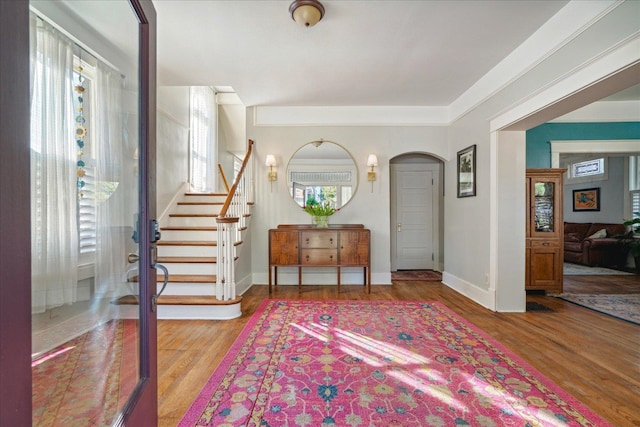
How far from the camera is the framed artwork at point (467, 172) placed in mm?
3545

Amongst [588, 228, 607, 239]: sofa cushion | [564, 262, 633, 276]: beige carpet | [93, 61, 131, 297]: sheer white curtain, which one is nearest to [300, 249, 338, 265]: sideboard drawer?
[93, 61, 131, 297]: sheer white curtain

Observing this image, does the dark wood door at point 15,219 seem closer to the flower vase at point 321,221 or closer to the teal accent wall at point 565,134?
the flower vase at point 321,221

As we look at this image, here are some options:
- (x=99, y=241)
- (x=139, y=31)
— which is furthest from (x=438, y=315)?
(x=139, y=31)

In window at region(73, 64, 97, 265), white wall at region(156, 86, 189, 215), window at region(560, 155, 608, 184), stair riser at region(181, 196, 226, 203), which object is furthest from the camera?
window at region(560, 155, 608, 184)

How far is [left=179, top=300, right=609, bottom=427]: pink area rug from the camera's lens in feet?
4.90

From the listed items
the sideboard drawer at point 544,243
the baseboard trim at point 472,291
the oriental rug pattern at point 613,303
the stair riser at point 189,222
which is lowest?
the oriental rug pattern at point 613,303

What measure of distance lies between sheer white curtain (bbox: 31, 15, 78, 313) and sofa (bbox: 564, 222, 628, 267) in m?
7.85

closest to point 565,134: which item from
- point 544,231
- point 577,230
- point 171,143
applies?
point 544,231

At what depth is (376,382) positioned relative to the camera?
70.4 inches

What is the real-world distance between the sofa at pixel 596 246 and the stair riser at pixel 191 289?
23.3 ft

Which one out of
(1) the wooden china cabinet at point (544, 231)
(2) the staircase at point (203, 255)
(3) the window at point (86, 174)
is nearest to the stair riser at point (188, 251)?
(2) the staircase at point (203, 255)

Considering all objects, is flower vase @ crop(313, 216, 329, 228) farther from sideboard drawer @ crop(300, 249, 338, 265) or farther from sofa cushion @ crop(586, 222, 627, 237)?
sofa cushion @ crop(586, 222, 627, 237)

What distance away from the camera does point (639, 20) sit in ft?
5.43

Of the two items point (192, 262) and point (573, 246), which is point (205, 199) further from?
point (573, 246)
